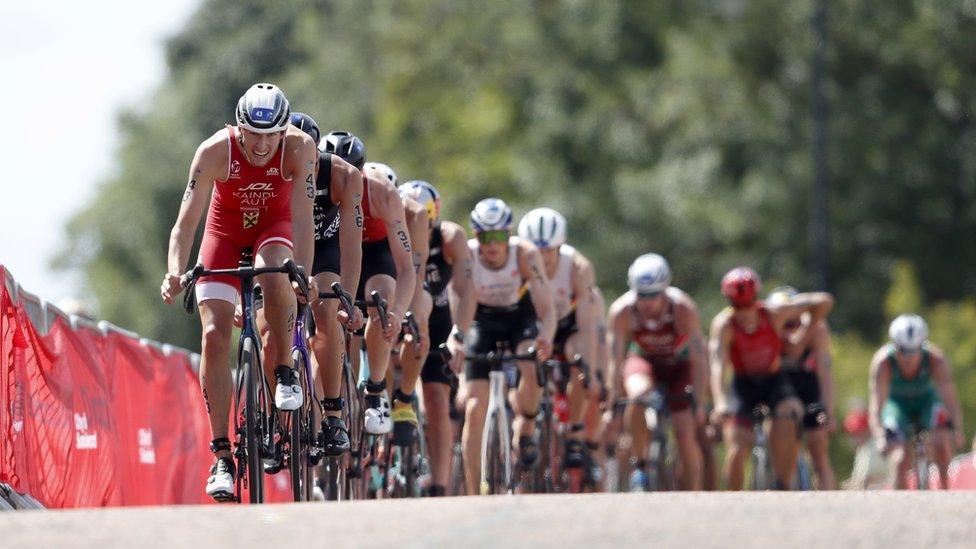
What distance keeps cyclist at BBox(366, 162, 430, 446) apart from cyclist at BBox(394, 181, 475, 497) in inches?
7.2

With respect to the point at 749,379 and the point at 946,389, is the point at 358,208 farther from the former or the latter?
the point at 946,389

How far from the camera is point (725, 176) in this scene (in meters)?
41.5

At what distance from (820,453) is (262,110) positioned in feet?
31.8

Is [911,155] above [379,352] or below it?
above

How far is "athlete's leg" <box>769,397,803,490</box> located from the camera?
1775 centimetres

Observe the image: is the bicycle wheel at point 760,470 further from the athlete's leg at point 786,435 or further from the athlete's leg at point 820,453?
the athlete's leg at point 820,453

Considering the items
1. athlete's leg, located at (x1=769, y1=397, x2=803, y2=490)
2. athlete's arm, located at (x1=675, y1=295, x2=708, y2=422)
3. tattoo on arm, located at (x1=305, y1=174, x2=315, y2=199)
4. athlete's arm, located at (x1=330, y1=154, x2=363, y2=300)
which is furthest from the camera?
athlete's leg, located at (x1=769, y1=397, x2=803, y2=490)

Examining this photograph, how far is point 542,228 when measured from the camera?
16562 mm

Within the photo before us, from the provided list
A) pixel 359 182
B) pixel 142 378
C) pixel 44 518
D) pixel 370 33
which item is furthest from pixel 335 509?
pixel 370 33

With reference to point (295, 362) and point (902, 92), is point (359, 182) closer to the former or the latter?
point (295, 362)

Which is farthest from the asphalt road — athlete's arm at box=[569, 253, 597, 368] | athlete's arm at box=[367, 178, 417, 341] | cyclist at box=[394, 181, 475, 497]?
athlete's arm at box=[569, 253, 597, 368]

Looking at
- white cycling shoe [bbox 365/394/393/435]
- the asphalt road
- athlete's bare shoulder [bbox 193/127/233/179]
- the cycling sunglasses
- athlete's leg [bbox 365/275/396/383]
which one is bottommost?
the asphalt road

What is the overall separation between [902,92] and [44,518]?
35087 millimetres

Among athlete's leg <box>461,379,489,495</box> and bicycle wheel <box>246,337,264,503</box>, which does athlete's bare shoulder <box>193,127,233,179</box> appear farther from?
athlete's leg <box>461,379,489,495</box>
